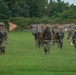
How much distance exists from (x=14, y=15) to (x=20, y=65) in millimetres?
93613

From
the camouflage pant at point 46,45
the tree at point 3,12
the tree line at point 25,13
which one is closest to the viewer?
the camouflage pant at point 46,45

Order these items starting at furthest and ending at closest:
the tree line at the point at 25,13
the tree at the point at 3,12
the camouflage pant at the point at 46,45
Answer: the tree line at the point at 25,13 < the tree at the point at 3,12 < the camouflage pant at the point at 46,45

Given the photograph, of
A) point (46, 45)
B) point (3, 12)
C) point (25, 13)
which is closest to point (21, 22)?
point (3, 12)

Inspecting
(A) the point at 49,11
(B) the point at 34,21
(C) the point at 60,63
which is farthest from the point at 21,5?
(C) the point at 60,63

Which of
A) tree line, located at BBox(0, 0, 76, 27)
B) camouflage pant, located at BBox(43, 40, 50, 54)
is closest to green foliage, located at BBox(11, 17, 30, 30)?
tree line, located at BBox(0, 0, 76, 27)

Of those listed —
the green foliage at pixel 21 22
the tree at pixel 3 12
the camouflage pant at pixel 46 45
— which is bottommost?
the green foliage at pixel 21 22

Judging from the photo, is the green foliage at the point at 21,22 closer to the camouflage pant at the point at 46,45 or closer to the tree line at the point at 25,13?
the tree line at the point at 25,13

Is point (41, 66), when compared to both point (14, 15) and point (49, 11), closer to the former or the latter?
point (14, 15)

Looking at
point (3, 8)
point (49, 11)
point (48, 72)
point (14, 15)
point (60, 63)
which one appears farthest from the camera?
point (49, 11)

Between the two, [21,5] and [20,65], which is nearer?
[20,65]

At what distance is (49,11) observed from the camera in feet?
501

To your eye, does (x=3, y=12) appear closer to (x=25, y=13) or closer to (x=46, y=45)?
(x=25, y=13)

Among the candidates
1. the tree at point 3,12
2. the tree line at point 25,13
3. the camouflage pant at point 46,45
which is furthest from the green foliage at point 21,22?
the camouflage pant at point 46,45

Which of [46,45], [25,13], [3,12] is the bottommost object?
[25,13]
